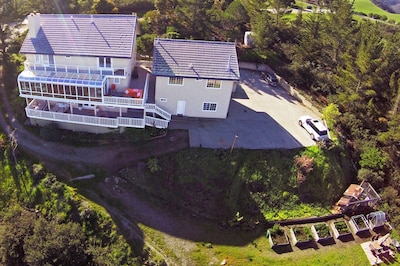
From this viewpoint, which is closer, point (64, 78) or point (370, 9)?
point (64, 78)

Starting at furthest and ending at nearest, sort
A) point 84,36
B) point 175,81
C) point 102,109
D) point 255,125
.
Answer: point 255,125 < point 102,109 < point 175,81 < point 84,36

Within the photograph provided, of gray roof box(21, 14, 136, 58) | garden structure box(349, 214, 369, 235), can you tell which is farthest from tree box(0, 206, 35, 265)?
garden structure box(349, 214, 369, 235)

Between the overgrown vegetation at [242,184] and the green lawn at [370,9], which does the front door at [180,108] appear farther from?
the green lawn at [370,9]

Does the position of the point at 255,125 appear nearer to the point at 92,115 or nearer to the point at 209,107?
the point at 209,107

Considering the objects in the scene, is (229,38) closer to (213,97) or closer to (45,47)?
(213,97)

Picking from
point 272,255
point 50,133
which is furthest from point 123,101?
point 272,255

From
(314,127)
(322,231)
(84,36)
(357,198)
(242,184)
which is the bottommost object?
(322,231)

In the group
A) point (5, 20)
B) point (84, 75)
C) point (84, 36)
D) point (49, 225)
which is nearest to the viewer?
point (49, 225)
